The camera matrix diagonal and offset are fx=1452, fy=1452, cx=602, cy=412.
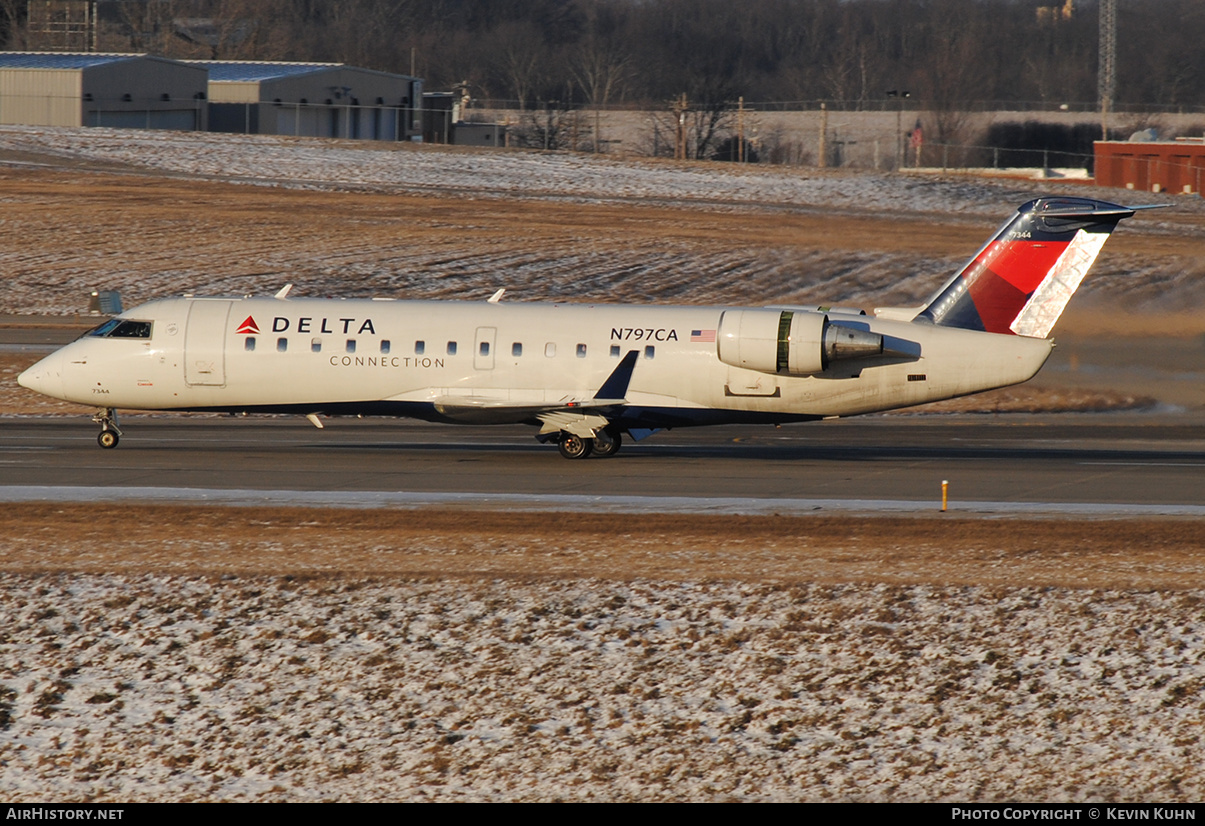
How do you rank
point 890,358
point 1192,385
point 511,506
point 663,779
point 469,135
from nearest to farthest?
point 663,779
point 511,506
point 890,358
point 1192,385
point 469,135

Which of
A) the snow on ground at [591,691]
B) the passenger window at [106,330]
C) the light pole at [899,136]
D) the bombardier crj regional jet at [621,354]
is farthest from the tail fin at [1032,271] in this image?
the light pole at [899,136]

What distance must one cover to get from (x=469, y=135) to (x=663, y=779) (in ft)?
310

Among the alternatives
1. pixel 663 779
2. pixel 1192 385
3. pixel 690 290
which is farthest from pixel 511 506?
pixel 690 290

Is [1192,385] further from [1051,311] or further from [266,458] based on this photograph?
[266,458]

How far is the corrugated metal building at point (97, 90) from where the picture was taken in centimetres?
8481

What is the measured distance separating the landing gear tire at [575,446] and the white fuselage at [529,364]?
0.95m

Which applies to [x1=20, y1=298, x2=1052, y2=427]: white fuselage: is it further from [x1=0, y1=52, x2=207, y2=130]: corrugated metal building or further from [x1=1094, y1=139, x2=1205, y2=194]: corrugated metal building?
[x1=1094, y1=139, x2=1205, y2=194]: corrugated metal building

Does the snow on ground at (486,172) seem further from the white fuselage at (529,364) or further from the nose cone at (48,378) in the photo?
the nose cone at (48,378)

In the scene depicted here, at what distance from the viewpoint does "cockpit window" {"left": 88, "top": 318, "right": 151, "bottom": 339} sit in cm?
2975

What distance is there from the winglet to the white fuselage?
0.31 ft

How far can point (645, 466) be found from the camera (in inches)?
1135

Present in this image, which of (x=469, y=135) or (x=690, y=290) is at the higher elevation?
(x=469, y=135)

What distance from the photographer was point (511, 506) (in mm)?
24125

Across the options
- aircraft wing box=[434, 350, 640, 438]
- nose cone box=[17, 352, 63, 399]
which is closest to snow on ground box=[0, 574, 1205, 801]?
aircraft wing box=[434, 350, 640, 438]
